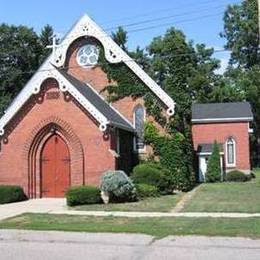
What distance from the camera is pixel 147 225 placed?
17.0m

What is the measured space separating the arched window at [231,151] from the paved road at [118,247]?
3687 centimetres

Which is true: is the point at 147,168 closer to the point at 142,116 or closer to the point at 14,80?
the point at 142,116

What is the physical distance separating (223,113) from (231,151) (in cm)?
363

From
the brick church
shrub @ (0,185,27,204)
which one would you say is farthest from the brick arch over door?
shrub @ (0,185,27,204)

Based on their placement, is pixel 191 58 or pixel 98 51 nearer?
pixel 98 51

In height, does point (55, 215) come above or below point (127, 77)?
below

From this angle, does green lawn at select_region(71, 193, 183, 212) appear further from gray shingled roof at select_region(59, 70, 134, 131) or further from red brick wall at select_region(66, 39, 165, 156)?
red brick wall at select_region(66, 39, 165, 156)

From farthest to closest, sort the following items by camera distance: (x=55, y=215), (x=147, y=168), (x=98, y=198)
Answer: (x=147, y=168)
(x=98, y=198)
(x=55, y=215)

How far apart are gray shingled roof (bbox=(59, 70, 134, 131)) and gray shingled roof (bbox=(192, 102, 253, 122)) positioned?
2017cm

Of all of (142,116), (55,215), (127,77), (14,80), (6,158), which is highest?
(14,80)

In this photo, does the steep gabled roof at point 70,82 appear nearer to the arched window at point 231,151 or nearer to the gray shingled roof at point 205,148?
the gray shingled roof at point 205,148

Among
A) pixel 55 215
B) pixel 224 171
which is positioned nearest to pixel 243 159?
pixel 224 171

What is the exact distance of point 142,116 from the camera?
33.4 metres

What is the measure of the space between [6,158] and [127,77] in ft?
26.4
